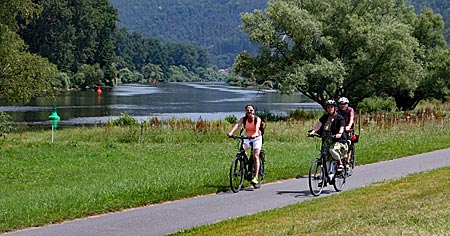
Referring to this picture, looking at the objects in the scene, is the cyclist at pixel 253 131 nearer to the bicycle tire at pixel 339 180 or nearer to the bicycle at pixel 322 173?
the bicycle at pixel 322 173

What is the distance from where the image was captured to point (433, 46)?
5528 cm

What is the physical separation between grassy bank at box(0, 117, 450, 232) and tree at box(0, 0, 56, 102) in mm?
3442

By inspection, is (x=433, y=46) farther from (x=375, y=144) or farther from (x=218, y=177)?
(x=218, y=177)

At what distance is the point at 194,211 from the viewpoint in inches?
467

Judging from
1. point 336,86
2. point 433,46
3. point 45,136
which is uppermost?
point 433,46

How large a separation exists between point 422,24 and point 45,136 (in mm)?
34954

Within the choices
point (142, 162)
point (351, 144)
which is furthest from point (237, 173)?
point (142, 162)

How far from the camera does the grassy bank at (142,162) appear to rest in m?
12.9

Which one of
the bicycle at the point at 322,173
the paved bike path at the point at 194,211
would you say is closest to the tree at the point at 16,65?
the paved bike path at the point at 194,211

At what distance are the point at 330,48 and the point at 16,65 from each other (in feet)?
74.9

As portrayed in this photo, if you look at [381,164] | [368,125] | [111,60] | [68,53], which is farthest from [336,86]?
[111,60]

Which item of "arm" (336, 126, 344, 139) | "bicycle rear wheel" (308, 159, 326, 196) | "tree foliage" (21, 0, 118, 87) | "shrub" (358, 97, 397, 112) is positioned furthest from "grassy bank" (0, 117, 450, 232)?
"tree foliage" (21, 0, 118, 87)

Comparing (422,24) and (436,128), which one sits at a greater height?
(422,24)

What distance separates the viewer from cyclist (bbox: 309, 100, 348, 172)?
44.7 feet
